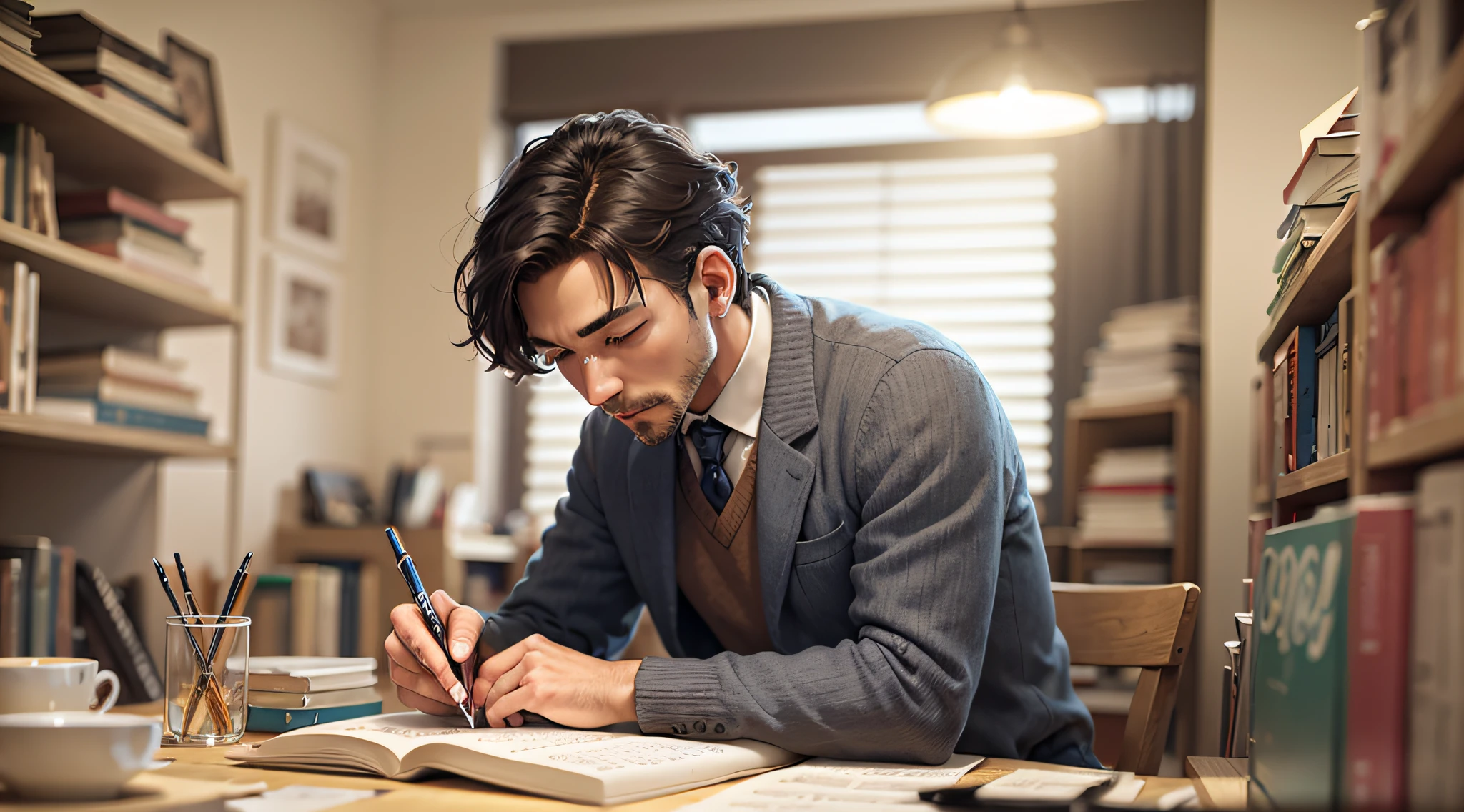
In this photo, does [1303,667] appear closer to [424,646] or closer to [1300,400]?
[1300,400]

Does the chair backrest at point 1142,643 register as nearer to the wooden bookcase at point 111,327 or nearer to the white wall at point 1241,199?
the wooden bookcase at point 111,327

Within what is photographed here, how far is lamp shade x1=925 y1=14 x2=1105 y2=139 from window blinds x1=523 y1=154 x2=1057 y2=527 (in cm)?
96

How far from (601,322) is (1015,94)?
183 centimetres

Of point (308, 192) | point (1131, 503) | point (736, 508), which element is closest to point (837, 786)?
point (736, 508)

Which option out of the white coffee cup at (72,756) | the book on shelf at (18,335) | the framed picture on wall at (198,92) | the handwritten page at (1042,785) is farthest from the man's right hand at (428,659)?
the framed picture on wall at (198,92)

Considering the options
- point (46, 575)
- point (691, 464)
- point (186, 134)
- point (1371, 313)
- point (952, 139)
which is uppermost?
point (952, 139)

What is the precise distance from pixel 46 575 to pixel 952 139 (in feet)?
9.96

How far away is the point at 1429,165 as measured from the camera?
71cm

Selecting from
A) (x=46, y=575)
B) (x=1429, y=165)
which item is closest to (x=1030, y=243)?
(x=46, y=575)

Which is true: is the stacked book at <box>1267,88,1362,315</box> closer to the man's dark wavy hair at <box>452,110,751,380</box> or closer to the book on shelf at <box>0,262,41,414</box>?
the man's dark wavy hair at <box>452,110,751,380</box>

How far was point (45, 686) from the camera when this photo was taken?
1.08 meters

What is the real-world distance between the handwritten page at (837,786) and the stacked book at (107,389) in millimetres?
1595

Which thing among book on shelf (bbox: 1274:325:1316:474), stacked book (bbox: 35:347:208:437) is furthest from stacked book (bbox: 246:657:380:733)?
book on shelf (bbox: 1274:325:1316:474)

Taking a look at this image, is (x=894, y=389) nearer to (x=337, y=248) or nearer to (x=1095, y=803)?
(x=1095, y=803)
